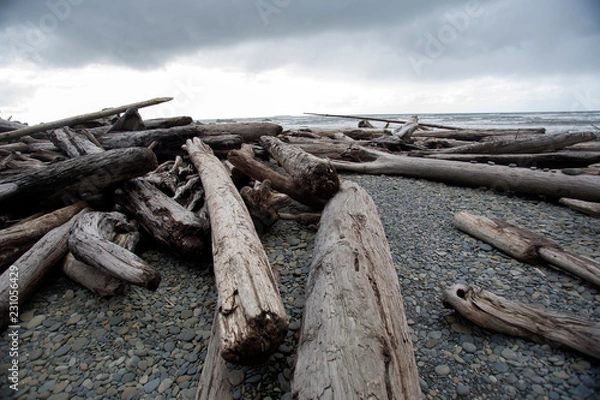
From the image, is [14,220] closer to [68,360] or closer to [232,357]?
[68,360]

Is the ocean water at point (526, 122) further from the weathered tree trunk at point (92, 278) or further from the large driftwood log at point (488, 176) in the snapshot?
the weathered tree trunk at point (92, 278)

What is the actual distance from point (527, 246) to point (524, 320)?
1.12 metres

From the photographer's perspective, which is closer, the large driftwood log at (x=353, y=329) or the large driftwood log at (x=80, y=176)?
the large driftwood log at (x=353, y=329)

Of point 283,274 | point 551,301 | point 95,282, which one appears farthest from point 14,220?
point 551,301

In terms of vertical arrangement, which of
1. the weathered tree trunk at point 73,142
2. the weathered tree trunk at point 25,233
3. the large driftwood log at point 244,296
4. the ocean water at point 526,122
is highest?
the weathered tree trunk at point 73,142

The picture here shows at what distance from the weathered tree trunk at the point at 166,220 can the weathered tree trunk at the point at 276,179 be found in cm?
123

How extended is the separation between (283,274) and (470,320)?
1.74 m

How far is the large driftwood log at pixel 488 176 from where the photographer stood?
4344 millimetres

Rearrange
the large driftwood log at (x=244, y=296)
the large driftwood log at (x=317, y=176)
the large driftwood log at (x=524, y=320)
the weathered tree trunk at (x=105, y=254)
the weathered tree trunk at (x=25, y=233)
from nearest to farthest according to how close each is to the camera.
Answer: the large driftwood log at (x=244, y=296)
the large driftwood log at (x=524, y=320)
the weathered tree trunk at (x=105, y=254)
the weathered tree trunk at (x=25, y=233)
the large driftwood log at (x=317, y=176)

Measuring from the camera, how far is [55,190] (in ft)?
12.7

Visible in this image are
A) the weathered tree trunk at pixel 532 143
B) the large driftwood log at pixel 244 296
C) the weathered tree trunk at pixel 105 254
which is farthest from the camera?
the weathered tree trunk at pixel 532 143

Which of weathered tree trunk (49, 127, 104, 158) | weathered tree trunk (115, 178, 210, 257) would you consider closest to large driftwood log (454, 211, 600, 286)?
weathered tree trunk (115, 178, 210, 257)

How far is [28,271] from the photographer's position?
283cm

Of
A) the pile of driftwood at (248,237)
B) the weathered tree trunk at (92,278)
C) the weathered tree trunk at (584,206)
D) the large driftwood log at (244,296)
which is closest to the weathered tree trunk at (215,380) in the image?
the pile of driftwood at (248,237)
